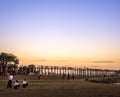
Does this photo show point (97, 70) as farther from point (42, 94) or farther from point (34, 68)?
point (42, 94)

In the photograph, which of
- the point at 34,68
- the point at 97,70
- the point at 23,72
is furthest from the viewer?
the point at 97,70

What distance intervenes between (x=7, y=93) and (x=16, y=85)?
4.09 m

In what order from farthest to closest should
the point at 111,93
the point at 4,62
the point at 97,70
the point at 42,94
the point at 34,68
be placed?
the point at 97,70, the point at 4,62, the point at 34,68, the point at 111,93, the point at 42,94

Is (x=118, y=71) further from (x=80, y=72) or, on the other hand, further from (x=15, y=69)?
(x=15, y=69)

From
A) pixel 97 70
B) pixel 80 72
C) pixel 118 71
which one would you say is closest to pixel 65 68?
pixel 80 72

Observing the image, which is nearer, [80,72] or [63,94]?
[63,94]

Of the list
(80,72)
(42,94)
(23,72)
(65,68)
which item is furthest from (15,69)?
(42,94)

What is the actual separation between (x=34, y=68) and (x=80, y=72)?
3325 centimetres

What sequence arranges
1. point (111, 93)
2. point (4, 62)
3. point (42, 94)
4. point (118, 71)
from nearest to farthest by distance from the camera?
point (42, 94)
point (111, 93)
point (4, 62)
point (118, 71)

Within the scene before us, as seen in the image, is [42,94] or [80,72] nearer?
[42,94]

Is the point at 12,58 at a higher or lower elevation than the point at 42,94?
higher

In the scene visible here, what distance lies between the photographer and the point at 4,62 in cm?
10162

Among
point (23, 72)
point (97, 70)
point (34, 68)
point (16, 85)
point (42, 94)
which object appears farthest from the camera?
point (97, 70)

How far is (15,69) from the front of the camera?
88.8 m
